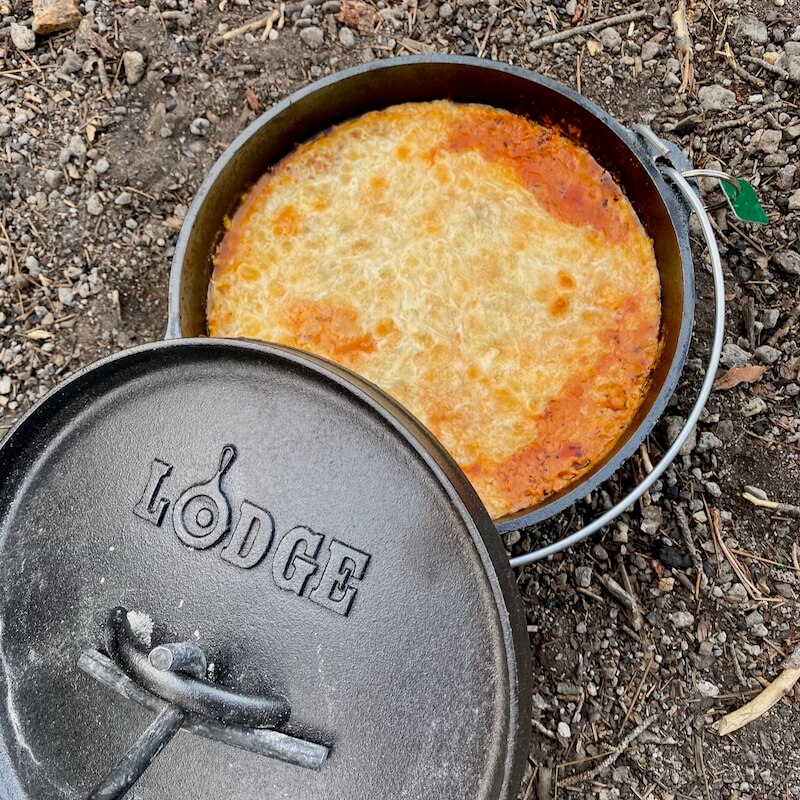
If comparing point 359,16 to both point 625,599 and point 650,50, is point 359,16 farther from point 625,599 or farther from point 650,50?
point 625,599

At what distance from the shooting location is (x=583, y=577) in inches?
99.2

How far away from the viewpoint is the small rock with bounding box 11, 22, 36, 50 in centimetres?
280

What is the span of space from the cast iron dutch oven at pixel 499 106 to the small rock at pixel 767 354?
2.12 feet

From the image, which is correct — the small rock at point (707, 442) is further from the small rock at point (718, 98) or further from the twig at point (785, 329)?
the small rock at point (718, 98)

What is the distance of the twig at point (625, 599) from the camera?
2.50 meters

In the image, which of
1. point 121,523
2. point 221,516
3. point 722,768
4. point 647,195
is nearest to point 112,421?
point 121,523

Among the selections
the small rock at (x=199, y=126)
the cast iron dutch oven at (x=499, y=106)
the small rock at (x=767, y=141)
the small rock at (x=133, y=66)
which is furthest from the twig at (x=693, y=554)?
the small rock at (x=133, y=66)

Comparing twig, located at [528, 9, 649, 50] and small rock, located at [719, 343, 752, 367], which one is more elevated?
twig, located at [528, 9, 649, 50]

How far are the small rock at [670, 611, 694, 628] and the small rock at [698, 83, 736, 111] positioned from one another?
6.30ft

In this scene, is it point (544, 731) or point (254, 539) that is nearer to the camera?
point (254, 539)

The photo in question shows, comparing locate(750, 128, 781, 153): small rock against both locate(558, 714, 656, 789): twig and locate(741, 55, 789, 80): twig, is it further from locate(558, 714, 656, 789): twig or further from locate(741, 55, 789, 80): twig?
locate(558, 714, 656, 789): twig

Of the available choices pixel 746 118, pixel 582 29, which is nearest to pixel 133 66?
pixel 582 29

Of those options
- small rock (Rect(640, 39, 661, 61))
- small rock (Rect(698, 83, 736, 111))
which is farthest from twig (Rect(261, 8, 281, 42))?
small rock (Rect(698, 83, 736, 111))

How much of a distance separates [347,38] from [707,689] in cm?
278
